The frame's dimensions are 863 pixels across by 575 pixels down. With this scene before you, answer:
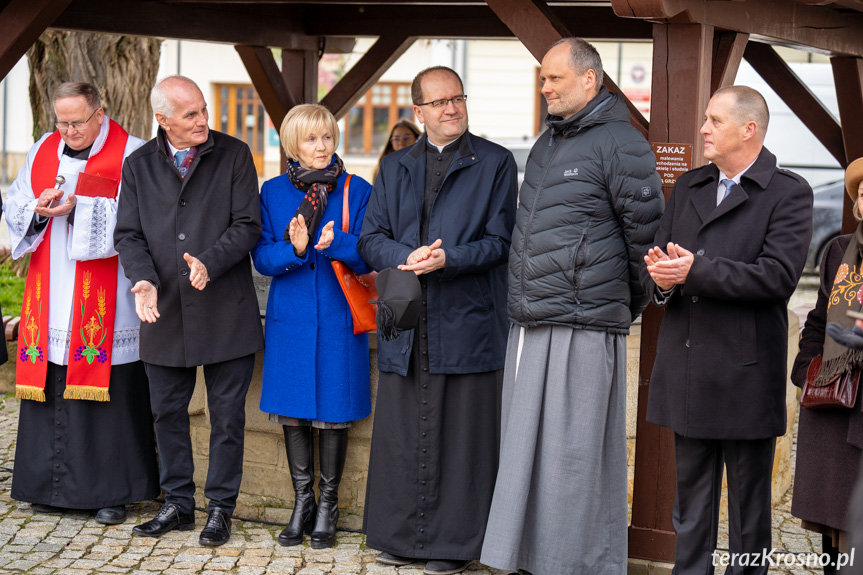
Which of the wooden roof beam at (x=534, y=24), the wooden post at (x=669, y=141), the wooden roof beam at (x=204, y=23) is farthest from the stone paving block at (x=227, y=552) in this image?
the wooden roof beam at (x=204, y=23)

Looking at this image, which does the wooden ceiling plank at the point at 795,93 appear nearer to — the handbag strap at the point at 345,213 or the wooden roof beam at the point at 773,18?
the wooden roof beam at the point at 773,18

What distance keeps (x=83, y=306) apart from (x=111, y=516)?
972 millimetres

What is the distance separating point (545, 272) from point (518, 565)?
45.0 inches

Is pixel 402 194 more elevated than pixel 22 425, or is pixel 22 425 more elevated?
pixel 402 194

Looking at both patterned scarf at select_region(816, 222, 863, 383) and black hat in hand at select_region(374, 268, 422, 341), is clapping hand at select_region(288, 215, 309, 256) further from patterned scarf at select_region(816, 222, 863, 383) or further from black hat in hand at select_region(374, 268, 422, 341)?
patterned scarf at select_region(816, 222, 863, 383)

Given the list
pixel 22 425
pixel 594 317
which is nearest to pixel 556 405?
pixel 594 317

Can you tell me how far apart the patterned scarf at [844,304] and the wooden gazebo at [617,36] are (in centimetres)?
78

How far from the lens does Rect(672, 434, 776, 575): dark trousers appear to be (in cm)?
379

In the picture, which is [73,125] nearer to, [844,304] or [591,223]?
[591,223]

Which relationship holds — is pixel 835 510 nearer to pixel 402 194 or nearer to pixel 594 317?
pixel 594 317

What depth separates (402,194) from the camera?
4.36 metres

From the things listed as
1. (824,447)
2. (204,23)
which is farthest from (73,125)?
(824,447)

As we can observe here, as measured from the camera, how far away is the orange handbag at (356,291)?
4.58 metres

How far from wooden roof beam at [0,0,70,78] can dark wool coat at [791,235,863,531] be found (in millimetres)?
3533
